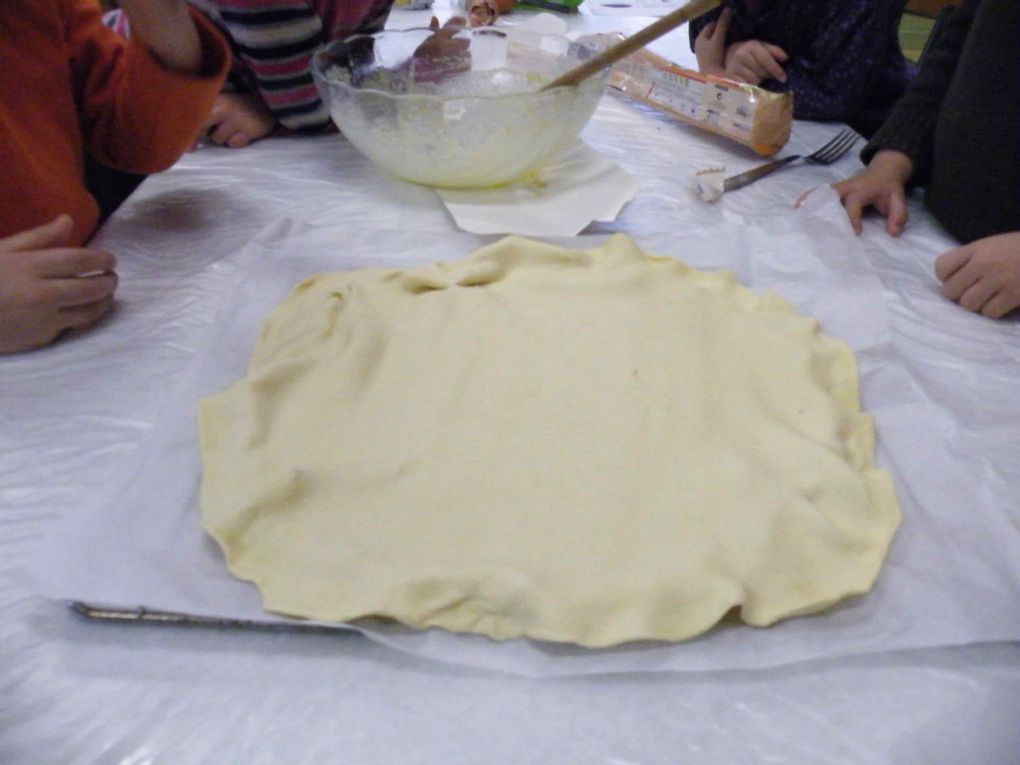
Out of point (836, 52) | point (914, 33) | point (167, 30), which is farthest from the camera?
point (914, 33)

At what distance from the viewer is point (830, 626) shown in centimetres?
35

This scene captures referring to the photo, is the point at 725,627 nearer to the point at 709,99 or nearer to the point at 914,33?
the point at 709,99

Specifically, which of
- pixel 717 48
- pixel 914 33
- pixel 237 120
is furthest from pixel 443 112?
pixel 914 33

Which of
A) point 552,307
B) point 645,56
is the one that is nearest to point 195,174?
point 552,307

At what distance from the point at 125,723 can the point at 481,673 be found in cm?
16

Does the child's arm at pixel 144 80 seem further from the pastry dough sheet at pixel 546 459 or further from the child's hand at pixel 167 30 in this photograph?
the pastry dough sheet at pixel 546 459

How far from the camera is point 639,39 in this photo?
2.13 ft

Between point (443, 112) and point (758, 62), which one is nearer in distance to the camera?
point (443, 112)

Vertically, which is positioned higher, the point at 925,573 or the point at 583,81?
the point at 583,81

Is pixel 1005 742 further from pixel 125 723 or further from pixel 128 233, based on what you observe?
pixel 128 233

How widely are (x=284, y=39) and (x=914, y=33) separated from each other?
2133 mm

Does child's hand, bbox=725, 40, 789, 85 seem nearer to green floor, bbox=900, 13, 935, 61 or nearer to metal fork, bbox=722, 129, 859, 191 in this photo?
metal fork, bbox=722, 129, 859, 191

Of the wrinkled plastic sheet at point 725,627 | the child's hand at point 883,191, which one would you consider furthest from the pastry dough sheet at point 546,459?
the child's hand at point 883,191

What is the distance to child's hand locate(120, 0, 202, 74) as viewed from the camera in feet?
2.02
